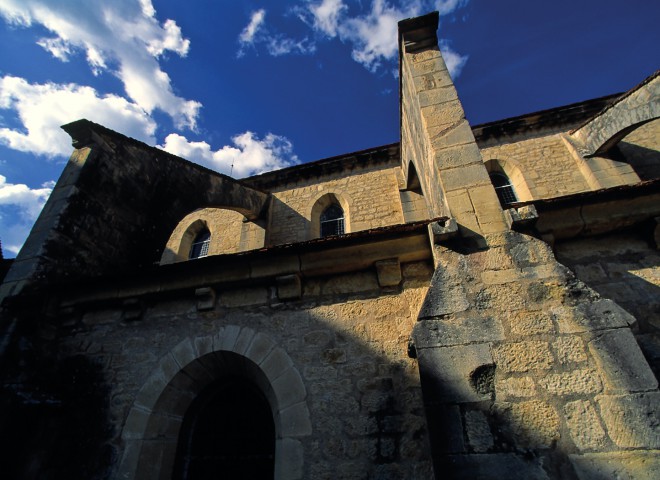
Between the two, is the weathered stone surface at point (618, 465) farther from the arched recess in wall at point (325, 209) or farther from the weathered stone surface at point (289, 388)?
the arched recess in wall at point (325, 209)

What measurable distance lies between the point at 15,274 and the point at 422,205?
660 centimetres

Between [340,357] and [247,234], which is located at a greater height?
[247,234]

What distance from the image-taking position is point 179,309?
11.3ft

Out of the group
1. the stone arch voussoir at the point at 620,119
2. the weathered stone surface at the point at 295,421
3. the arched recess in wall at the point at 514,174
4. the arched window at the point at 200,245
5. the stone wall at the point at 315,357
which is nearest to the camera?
the stone wall at the point at 315,357

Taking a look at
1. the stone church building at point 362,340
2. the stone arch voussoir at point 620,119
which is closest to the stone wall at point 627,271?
the stone church building at point 362,340

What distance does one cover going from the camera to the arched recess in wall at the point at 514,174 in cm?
694

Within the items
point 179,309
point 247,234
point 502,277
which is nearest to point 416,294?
point 502,277

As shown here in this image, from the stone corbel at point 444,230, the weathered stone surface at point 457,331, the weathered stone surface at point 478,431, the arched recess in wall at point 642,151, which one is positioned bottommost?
the weathered stone surface at point 478,431

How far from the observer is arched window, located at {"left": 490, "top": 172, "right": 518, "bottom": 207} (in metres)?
7.23

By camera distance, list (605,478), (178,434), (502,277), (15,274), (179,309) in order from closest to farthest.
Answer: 1. (605,478)
2. (502,277)
3. (178,434)
4. (179,309)
5. (15,274)

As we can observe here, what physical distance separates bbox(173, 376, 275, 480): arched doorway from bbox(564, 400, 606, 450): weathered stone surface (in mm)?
2420

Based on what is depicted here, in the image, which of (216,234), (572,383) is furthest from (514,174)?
(216,234)

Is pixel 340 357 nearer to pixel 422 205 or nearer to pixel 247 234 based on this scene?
pixel 422 205

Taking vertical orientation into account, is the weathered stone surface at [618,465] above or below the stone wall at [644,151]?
below
